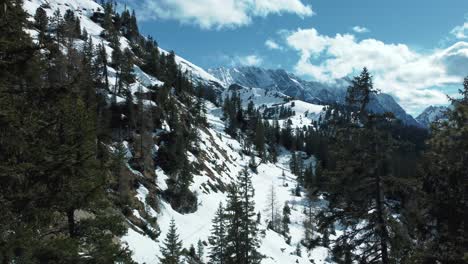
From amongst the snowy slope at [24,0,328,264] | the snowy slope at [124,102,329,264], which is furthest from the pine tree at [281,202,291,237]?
the snowy slope at [24,0,328,264]

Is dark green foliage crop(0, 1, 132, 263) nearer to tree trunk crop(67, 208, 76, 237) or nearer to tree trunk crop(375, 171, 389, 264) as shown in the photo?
tree trunk crop(67, 208, 76, 237)

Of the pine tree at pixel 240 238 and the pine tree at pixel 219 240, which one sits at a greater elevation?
the pine tree at pixel 240 238

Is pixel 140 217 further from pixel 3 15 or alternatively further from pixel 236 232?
pixel 3 15

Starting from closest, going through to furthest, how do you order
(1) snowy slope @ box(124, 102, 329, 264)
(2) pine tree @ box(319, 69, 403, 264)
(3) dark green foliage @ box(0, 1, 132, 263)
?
1. (3) dark green foliage @ box(0, 1, 132, 263)
2. (2) pine tree @ box(319, 69, 403, 264)
3. (1) snowy slope @ box(124, 102, 329, 264)

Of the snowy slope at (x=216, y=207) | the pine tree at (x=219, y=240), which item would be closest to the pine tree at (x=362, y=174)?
the pine tree at (x=219, y=240)

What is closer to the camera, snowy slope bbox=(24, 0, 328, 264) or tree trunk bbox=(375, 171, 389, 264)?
tree trunk bbox=(375, 171, 389, 264)

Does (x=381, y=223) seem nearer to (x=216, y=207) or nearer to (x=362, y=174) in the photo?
(x=362, y=174)

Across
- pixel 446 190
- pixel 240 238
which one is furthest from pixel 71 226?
pixel 240 238

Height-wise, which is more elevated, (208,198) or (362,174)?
(362,174)

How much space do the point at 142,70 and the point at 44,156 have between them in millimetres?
102002

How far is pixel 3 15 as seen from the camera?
24.5 ft

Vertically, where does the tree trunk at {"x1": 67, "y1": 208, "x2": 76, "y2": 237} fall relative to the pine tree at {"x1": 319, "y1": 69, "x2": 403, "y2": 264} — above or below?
below

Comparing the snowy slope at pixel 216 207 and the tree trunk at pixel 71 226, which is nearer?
the tree trunk at pixel 71 226

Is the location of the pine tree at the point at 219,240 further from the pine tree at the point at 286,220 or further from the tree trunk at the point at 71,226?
the pine tree at the point at 286,220
